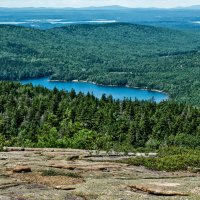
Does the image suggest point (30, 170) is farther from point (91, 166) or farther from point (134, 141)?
point (134, 141)

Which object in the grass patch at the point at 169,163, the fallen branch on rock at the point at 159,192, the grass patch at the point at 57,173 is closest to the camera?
the fallen branch on rock at the point at 159,192

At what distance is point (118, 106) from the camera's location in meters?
188

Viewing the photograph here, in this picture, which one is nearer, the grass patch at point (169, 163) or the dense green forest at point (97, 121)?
the grass patch at point (169, 163)

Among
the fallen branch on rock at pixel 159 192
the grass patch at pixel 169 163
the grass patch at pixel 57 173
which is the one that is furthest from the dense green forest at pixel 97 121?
the fallen branch on rock at pixel 159 192

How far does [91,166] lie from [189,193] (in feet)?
59.6

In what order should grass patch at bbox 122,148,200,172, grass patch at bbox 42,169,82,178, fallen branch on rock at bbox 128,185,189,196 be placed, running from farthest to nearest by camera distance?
A: 1. grass patch at bbox 122,148,200,172
2. grass patch at bbox 42,169,82,178
3. fallen branch on rock at bbox 128,185,189,196

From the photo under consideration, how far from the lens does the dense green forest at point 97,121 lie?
14325 cm

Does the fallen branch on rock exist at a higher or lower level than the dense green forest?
higher

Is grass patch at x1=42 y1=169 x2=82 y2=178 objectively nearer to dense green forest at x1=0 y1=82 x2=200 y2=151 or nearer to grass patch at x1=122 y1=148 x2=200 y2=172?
grass patch at x1=122 y1=148 x2=200 y2=172

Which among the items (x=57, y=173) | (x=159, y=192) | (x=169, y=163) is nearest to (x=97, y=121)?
(x=169, y=163)

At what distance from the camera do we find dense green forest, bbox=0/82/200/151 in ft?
470

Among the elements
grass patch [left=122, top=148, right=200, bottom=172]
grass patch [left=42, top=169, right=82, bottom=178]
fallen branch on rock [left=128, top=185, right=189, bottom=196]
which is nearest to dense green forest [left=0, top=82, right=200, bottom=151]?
grass patch [left=122, top=148, right=200, bottom=172]

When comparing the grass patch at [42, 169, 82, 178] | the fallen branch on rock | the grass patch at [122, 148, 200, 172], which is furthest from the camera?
the grass patch at [122, 148, 200, 172]

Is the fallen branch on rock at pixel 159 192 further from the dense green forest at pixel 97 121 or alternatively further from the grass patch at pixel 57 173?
the dense green forest at pixel 97 121
